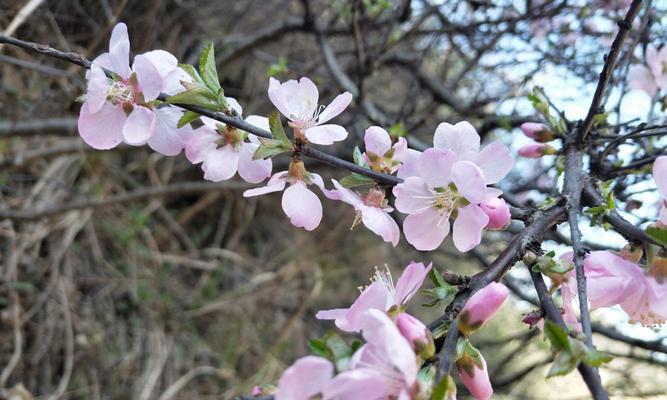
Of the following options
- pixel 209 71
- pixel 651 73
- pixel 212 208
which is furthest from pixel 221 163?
pixel 212 208

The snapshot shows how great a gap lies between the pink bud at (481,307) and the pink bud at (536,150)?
1.64ft

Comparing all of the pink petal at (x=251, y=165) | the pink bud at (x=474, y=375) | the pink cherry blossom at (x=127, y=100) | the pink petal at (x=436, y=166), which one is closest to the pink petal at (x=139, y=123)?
the pink cherry blossom at (x=127, y=100)

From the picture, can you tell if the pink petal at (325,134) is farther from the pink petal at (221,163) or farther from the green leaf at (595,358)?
the green leaf at (595,358)

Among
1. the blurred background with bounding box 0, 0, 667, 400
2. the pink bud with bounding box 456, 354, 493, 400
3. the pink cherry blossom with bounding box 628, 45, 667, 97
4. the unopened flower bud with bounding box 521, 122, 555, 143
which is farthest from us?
the blurred background with bounding box 0, 0, 667, 400

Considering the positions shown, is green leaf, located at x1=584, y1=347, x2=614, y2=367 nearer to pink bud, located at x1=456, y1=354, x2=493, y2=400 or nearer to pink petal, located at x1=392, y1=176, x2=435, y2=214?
pink bud, located at x1=456, y1=354, x2=493, y2=400

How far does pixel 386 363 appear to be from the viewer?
48 cm

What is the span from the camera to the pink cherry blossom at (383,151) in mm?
722

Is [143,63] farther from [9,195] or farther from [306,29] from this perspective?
[9,195]

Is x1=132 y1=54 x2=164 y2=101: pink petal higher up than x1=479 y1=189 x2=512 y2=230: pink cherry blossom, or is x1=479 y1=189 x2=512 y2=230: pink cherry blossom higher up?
x1=132 y1=54 x2=164 y2=101: pink petal

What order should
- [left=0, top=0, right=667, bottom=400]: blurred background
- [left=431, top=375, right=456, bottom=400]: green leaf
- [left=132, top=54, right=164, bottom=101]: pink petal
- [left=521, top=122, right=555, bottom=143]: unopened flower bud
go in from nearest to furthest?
[left=431, top=375, right=456, bottom=400]: green leaf
[left=132, top=54, right=164, bottom=101]: pink petal
[left=521, top=122, right=555, bottom=143]: unopened flower bud
[left=0, top=0, right=667, bottom=400]: blurred background

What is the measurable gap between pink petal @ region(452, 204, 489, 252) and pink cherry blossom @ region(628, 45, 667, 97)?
33.3 inches

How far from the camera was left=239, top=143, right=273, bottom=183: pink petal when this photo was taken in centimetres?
73

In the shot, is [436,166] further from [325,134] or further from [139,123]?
[139,123]

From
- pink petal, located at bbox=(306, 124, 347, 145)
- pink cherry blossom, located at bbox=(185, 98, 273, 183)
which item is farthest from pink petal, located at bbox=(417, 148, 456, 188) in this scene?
pink cherry blossom, located at bbox=(185, 98, 273, 183)
